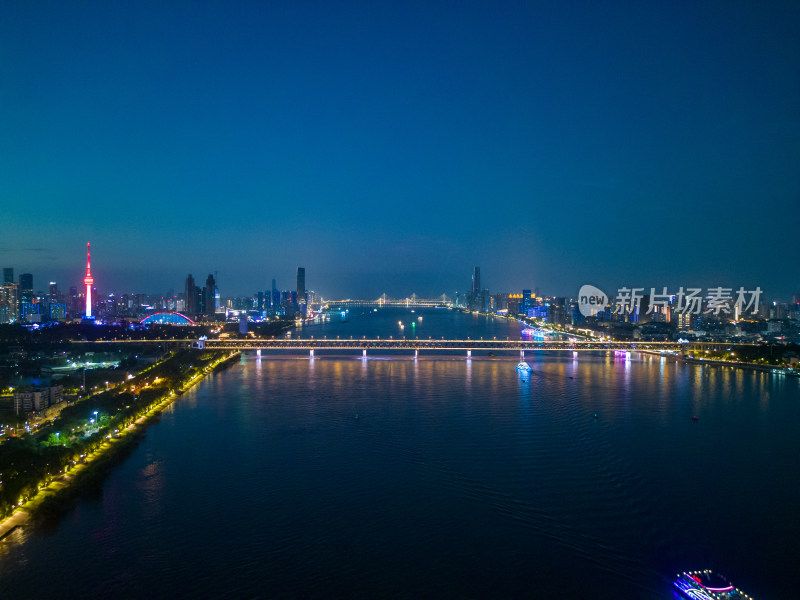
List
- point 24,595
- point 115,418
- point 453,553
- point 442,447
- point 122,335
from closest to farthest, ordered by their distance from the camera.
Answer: point 24,595, point 453,553, point 442,447, point 115,418, point 122,335

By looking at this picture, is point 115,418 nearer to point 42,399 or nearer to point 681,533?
point 42,399

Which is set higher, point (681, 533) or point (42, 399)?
point (42, 399)

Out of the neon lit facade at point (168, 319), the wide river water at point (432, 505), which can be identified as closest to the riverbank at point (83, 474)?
the wide river water at point (432, 505)

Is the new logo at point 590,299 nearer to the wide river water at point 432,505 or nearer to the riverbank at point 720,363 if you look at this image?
the riverbank at point 720,363

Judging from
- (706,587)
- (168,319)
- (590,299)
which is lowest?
(706,587)

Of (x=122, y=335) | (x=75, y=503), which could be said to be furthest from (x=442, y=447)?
(x=122, y=335)

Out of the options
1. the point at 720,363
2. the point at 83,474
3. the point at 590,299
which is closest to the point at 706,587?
the point at 83,474

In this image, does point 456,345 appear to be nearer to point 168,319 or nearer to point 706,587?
point 706,587
